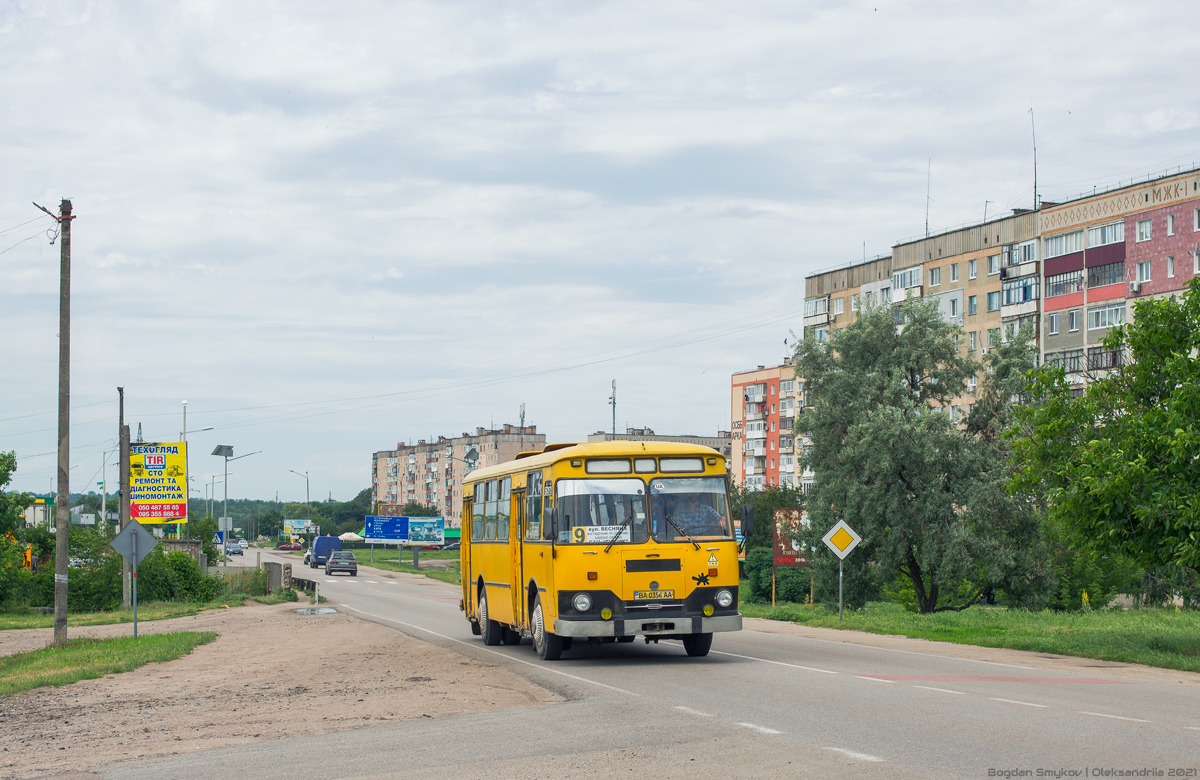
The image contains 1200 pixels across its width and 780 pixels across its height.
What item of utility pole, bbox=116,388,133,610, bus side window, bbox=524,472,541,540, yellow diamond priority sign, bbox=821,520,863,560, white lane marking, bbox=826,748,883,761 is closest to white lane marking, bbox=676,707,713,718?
white lane marking, bbox=826,748,883,761

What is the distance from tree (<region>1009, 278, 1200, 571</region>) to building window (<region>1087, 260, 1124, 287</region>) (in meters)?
44.6

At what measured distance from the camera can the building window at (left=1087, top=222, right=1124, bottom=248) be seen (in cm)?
6438

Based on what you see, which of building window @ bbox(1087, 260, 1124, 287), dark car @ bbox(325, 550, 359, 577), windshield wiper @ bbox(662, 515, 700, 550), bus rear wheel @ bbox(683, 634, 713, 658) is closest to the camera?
windshield wiper @ bbox(662, 515, 700, 550)

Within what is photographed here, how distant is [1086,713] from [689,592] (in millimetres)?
6728

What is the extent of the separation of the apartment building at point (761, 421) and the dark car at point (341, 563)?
44.7 meters

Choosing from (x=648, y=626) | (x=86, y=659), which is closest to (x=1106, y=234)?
(x=648, y=626)

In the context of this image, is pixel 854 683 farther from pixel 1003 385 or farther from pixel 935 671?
pixel 1003 385

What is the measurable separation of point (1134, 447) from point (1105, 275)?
49.0m

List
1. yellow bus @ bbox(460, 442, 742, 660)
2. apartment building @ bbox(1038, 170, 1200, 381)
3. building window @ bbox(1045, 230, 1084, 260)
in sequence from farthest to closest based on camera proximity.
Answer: building window @ bbox(1045, 230, 1084, 260)
apartment building @ bbox(1038, 170, 1200, 381)
yellow bus @ bbox(460, 442, 742, 660)

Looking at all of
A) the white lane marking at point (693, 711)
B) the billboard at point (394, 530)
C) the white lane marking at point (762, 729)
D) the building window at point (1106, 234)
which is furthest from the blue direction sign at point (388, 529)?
the white lane marking at point (762, 729)

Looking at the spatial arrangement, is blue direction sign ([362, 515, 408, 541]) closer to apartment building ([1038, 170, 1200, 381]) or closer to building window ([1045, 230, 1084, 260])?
apartment building ([1038, 170, 1200, 381])

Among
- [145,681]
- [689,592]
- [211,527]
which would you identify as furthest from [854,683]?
[211,527]

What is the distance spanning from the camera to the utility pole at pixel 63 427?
86.9 ft

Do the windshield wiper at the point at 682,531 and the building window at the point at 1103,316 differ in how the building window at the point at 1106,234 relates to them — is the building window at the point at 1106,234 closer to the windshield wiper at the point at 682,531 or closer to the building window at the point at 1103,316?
the building window at the point at 1103,316
